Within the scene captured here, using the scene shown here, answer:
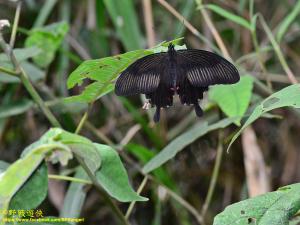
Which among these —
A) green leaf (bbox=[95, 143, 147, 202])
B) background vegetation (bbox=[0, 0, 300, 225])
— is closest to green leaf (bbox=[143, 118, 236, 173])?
background vegetation (bbox=[0, 0, 300, 225])

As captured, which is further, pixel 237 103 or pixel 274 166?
pixel 274 166

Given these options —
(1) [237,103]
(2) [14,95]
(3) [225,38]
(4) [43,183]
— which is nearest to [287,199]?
(4) [43,183]

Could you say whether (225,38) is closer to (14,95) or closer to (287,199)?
(14,95)

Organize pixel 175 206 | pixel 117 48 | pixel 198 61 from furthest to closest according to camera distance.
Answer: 1. pixel 117 48
2. pixel 175 206
3. pixel 198 61

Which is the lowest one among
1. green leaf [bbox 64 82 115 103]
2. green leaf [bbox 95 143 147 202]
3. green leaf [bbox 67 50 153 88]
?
green leaf [bbox 95 143 147 202]

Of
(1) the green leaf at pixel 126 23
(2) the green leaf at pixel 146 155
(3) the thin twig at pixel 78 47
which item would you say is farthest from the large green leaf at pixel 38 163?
(3) the thin twig at pixel 78 47

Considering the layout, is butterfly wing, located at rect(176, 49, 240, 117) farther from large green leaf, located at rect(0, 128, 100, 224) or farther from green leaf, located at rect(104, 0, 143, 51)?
green leaf, located at rect(104, 0, 143, 51)
